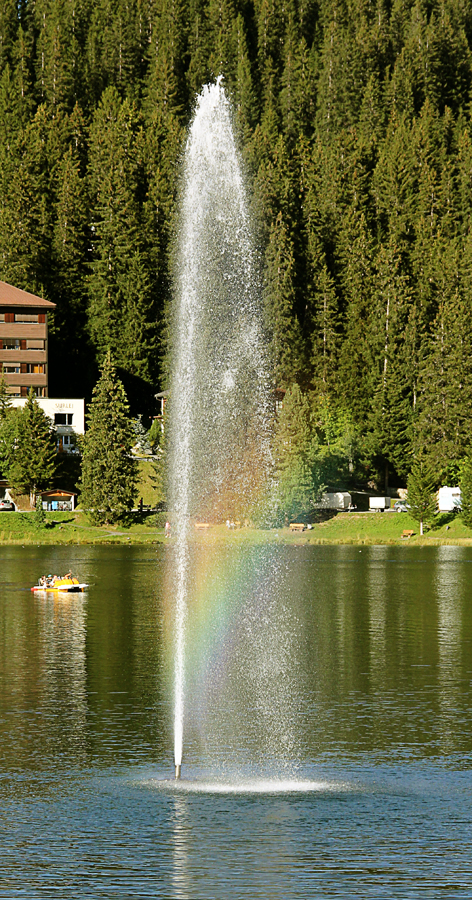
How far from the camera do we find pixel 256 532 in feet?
476

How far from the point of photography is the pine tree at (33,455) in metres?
148

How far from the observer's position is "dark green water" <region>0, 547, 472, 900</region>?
2897 cm

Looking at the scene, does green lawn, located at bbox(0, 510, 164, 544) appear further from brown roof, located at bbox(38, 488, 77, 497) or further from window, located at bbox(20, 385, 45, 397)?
window, located at bbox(20, 385, 45, 397)

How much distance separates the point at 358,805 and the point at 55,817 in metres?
8.21

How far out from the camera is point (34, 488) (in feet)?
494

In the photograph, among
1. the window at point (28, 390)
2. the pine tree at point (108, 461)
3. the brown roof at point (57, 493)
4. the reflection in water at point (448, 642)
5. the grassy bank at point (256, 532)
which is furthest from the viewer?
the window at point (28, 390)

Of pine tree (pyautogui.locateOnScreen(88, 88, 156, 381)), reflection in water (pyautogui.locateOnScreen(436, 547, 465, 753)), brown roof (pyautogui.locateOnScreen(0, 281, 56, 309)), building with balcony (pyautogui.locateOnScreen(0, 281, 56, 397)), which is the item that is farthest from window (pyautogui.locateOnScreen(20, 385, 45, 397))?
reflection in water (pyautogui.locateOnScreen(436, 547, 465, 753))

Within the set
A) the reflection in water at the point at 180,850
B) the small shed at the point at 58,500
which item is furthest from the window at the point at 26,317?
the reflection in water at the point at 180,850

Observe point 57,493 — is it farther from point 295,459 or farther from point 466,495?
point 466,495

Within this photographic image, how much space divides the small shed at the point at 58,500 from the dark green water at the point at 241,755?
65.2m

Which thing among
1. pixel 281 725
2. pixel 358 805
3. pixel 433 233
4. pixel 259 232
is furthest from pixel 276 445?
pixel 358 805

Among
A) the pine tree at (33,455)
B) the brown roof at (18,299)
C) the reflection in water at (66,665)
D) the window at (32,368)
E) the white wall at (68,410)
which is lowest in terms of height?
the reflection in water at (66,665)

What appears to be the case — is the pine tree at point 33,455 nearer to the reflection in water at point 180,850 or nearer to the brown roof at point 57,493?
the brown roof at point 57,493

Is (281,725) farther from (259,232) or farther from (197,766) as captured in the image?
(259,232)
